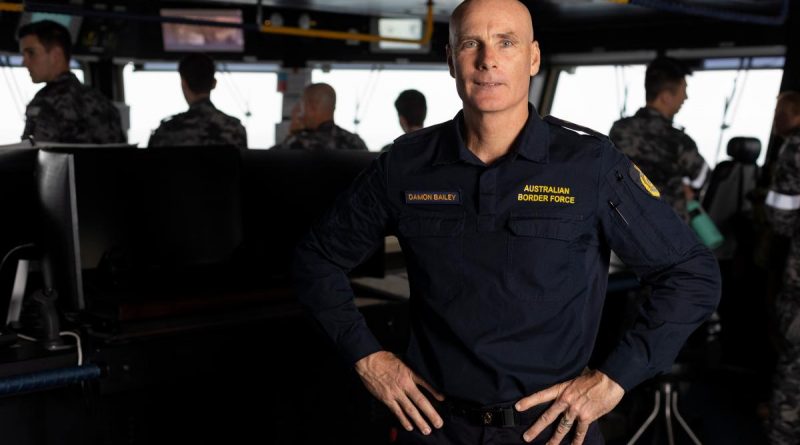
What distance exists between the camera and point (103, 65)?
20.4 feet

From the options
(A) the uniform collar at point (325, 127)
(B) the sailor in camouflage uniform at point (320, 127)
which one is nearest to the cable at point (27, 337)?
(B) the sailor in camouflage uniform at point (320, 127)

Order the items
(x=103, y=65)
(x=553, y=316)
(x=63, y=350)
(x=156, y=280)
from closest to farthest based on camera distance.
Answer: (x=553, y=316)
(x=63, y=350)
(x=156, y=280)
(x=103, y=65)

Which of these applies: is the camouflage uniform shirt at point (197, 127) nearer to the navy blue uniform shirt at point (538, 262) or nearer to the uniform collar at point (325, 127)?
the uniform collar at point (325, 127)

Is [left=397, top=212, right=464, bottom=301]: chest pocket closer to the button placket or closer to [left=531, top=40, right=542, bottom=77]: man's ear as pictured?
the button placket

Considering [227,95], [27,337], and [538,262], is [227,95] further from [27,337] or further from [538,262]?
[538,262]

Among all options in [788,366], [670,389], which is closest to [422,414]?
[670,389]

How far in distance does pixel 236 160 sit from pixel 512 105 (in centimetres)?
109

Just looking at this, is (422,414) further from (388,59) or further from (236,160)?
(388,59)

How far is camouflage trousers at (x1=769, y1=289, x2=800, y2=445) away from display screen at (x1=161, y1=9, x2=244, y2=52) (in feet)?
13.5

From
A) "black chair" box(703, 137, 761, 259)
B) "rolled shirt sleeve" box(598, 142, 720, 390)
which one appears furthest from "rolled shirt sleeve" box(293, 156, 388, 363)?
"black chair" box(703, 137, 761, 259)

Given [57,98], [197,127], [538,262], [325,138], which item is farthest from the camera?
[325,138]

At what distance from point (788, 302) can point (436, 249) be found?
7.94 feet

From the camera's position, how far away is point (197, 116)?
13.2ft

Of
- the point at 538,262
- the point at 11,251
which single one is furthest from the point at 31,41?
the point at 538,262
